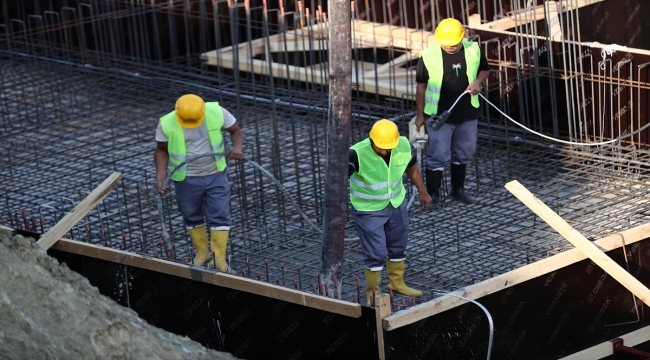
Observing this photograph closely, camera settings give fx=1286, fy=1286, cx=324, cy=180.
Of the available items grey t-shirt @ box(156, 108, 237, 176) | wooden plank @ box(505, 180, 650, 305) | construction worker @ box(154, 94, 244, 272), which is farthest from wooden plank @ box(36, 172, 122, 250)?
wooden plank @ box(505, 180, 650, 305)

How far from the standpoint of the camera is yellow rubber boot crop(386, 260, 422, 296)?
9.25 meters

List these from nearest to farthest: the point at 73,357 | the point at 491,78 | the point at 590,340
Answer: the point at 73,357 → the point at 590,340 → the point at 491,78

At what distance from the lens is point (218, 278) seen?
30.7 feet

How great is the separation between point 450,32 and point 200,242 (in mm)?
2650

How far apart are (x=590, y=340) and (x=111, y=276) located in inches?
147

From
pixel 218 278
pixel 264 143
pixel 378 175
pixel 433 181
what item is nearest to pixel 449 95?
pixel 433 181

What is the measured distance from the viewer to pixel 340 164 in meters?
8.85

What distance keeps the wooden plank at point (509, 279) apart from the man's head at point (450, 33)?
81.9 inches

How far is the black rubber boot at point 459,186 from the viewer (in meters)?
11.0

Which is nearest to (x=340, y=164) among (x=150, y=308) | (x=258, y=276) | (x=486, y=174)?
(x=258, y=276)

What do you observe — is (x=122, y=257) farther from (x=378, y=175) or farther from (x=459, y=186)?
(x=459, y=186)

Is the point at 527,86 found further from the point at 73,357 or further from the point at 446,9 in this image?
the point at 73,357

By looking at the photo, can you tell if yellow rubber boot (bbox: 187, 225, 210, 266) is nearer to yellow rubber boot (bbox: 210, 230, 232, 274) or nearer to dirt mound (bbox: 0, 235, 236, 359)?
yellow rubber boot (bbox: 210, 230, 232, 274)

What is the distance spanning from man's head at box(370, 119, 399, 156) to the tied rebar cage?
3.80ft
